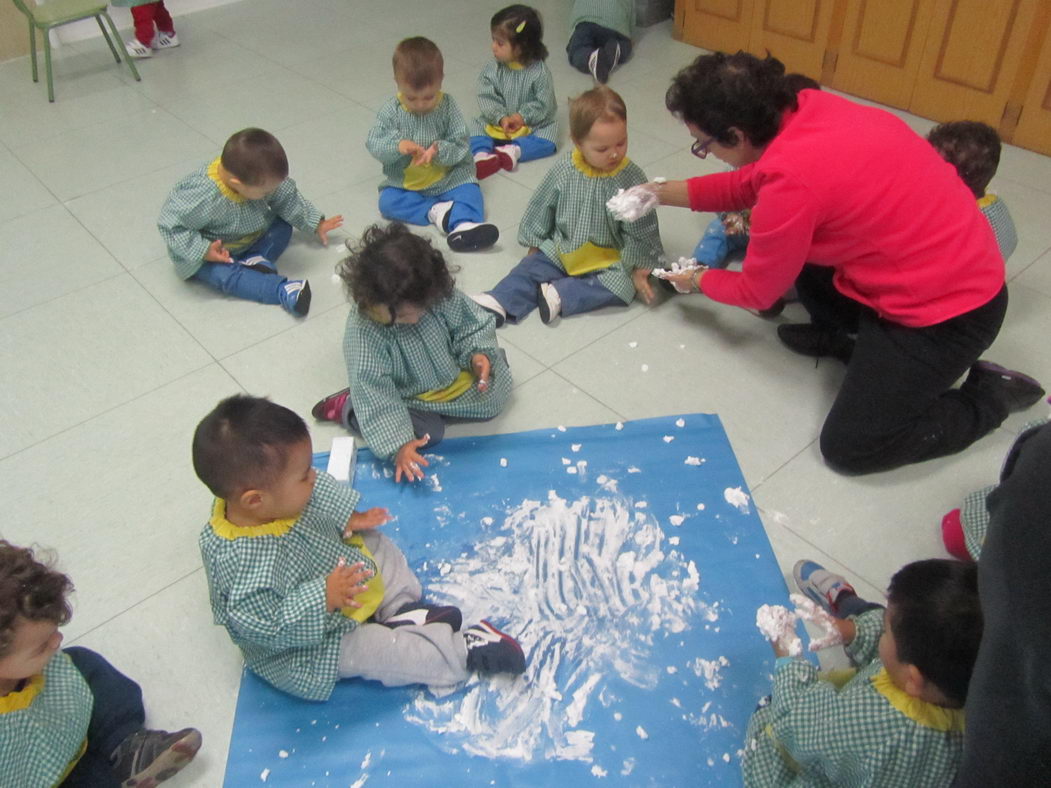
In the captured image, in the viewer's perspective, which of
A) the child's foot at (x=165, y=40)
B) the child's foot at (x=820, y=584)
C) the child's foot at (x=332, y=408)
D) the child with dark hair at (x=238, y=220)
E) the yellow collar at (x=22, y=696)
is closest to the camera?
the yellow collar at (x=22, y=696)

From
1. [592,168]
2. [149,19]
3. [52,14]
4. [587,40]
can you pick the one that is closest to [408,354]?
[592,168]

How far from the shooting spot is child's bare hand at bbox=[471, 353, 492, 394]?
1.71 m

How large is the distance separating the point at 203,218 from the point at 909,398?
1727 millimetres

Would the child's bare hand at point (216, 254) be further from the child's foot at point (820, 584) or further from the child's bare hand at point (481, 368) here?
the child's foot at point (820, 584)

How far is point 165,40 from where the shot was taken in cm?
366

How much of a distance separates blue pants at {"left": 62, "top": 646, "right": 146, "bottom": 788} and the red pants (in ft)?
10.4

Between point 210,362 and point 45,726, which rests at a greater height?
point 45,726

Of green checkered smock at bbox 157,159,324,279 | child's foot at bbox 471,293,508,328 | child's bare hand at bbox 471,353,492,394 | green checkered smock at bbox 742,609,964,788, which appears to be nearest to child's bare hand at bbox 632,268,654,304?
child's foot at bbox 471,293,508,328

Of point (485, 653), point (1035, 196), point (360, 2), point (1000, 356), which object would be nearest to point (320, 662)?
point (485, 653)

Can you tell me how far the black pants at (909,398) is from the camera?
1.60 metres

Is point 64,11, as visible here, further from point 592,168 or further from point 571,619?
point 571,619

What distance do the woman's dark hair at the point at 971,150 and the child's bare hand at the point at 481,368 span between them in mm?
1122

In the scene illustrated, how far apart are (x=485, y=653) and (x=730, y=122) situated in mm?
1109

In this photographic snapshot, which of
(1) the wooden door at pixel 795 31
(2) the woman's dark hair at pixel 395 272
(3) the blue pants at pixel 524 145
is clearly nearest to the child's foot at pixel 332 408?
(2) the woman's dark hair at pixel 395 272
